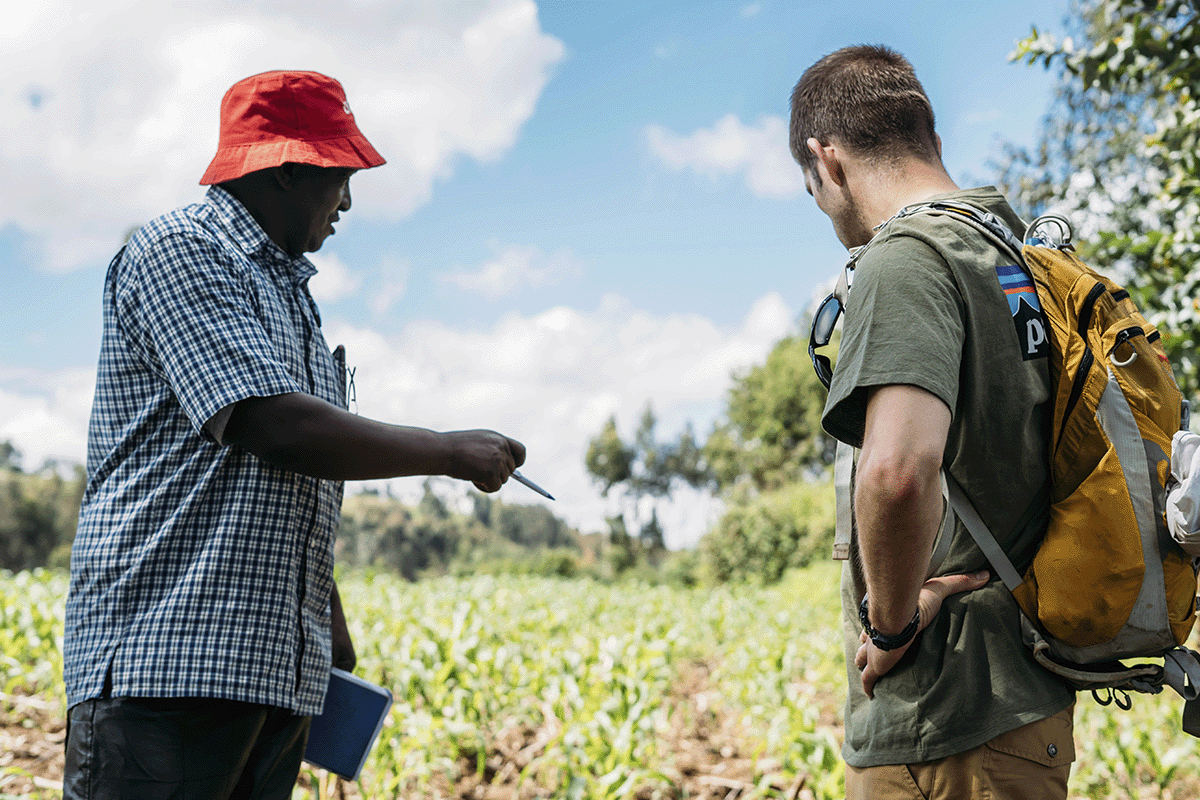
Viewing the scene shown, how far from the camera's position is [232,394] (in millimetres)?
1616

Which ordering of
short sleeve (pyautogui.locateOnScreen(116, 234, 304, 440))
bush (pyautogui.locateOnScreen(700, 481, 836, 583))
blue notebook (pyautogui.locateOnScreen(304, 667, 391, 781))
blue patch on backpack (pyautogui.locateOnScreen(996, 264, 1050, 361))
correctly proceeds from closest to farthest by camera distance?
blue patch on backpack (pyautogui.locateOnScreen(996, 264, 1050, 361)), short sleeve (pyautogui.locateOnScreen(116, 234, 304, 440)), blue notebook (pyautogui.locateOnScreen(304, 667, 391, 781)), bush (pyautogui.locateOnScreen(700, 481, 836, 583))

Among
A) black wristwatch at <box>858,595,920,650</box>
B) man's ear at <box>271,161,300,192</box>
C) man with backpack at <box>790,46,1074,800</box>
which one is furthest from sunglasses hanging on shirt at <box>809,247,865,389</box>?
man's ear at <box>271,161,300,192</box>

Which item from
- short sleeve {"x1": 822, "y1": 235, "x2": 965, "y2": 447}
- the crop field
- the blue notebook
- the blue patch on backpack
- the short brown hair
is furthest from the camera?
the crop field

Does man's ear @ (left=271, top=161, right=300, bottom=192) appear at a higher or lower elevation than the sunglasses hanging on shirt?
higher

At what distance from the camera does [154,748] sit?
1.65 meters

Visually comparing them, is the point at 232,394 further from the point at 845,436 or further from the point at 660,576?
the point at 660,576

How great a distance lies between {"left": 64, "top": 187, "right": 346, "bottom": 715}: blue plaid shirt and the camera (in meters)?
1.65

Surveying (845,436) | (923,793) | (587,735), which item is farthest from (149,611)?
(587,735)

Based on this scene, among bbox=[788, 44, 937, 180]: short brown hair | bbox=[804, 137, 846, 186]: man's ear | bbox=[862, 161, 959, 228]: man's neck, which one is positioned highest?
bbox=[788, 44, 937, 180]: short brown hair

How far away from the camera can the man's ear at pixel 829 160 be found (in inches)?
71.2

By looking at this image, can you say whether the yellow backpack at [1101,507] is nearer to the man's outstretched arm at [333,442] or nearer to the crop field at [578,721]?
the man's outstretched arm at [333,442]

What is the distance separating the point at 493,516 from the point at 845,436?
42.8 metres

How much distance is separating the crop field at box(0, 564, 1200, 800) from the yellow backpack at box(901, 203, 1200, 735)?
211cm

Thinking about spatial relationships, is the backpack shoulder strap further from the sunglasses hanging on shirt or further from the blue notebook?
the blue notebook
